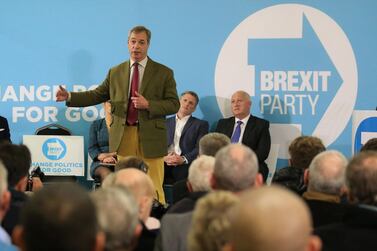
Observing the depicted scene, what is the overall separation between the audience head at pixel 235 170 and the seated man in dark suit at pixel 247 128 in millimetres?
3959

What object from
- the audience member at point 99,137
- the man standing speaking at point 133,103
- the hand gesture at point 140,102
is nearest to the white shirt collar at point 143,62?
the man standing speaking at point 133,103

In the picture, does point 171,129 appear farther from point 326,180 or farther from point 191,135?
point 326,180

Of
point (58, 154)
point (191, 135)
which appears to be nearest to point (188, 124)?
point (191, 135)

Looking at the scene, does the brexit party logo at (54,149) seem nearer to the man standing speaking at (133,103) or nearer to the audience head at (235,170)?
the man standing speaking at (133,103)

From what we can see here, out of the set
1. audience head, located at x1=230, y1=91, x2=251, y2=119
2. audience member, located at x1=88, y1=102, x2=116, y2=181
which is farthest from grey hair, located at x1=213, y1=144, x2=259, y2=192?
audience member, located at x1=88, y1=102, x2=116, y2=181

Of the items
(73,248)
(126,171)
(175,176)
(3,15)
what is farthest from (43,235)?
(3,15)

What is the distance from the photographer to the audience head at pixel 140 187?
2.76 meters

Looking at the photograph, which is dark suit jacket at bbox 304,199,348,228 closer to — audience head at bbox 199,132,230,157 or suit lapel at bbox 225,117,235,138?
audience head at bbox 199,132,230,157

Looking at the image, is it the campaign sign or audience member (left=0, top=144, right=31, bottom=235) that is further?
the campaign sign

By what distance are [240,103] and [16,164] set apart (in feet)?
12.7

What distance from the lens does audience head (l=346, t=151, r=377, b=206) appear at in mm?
2678

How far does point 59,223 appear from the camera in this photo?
1528 millimetres

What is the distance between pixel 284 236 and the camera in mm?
1468

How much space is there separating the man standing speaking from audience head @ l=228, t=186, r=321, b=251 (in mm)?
3689
